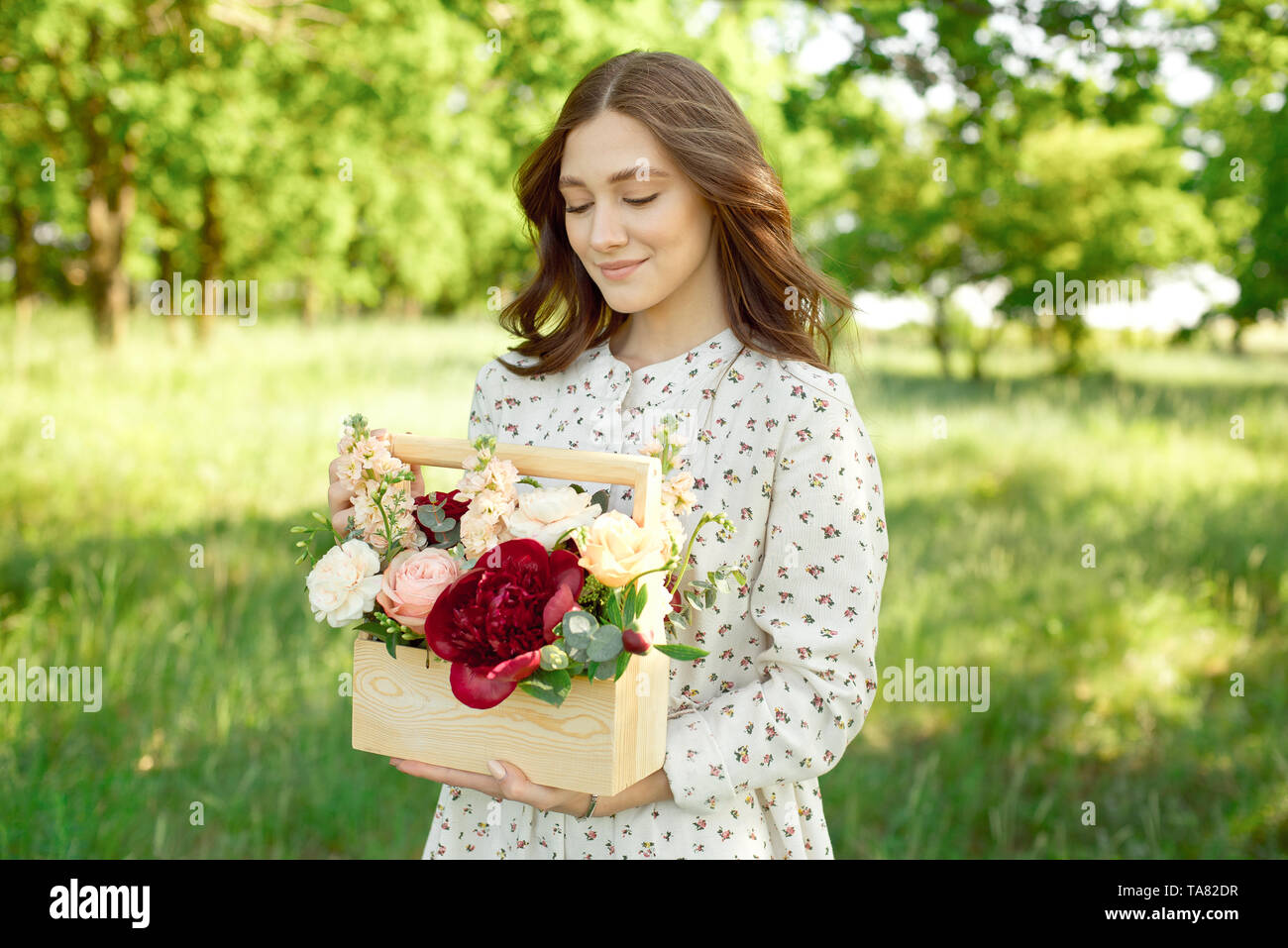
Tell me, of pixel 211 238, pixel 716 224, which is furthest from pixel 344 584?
pixel 211 238

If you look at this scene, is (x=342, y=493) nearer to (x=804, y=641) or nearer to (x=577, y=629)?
(x=577, y=629)

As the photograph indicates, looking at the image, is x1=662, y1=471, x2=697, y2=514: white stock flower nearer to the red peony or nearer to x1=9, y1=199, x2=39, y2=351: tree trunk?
the red peony

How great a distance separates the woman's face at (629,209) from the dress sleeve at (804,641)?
41 centimetres

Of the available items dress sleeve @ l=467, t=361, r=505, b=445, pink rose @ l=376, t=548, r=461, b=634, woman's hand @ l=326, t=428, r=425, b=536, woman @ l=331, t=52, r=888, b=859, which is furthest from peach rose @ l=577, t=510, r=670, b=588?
dress sleeve @ l=467, t=361, r=505, b=445

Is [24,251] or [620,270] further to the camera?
[24,251]

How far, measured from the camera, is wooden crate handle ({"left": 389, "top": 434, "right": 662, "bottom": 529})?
5.08 ft

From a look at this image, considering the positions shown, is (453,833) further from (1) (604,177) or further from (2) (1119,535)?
(2) (1119,535)

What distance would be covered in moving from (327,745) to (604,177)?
10.7 feet

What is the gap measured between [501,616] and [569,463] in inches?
12.4

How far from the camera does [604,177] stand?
1.84m

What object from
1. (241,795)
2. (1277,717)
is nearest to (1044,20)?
(1277,717)

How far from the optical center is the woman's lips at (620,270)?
1906 mm

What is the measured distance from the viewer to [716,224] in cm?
201

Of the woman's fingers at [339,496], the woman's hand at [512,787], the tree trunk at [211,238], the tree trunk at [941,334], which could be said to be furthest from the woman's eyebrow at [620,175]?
the tree trunk at [941,334]
